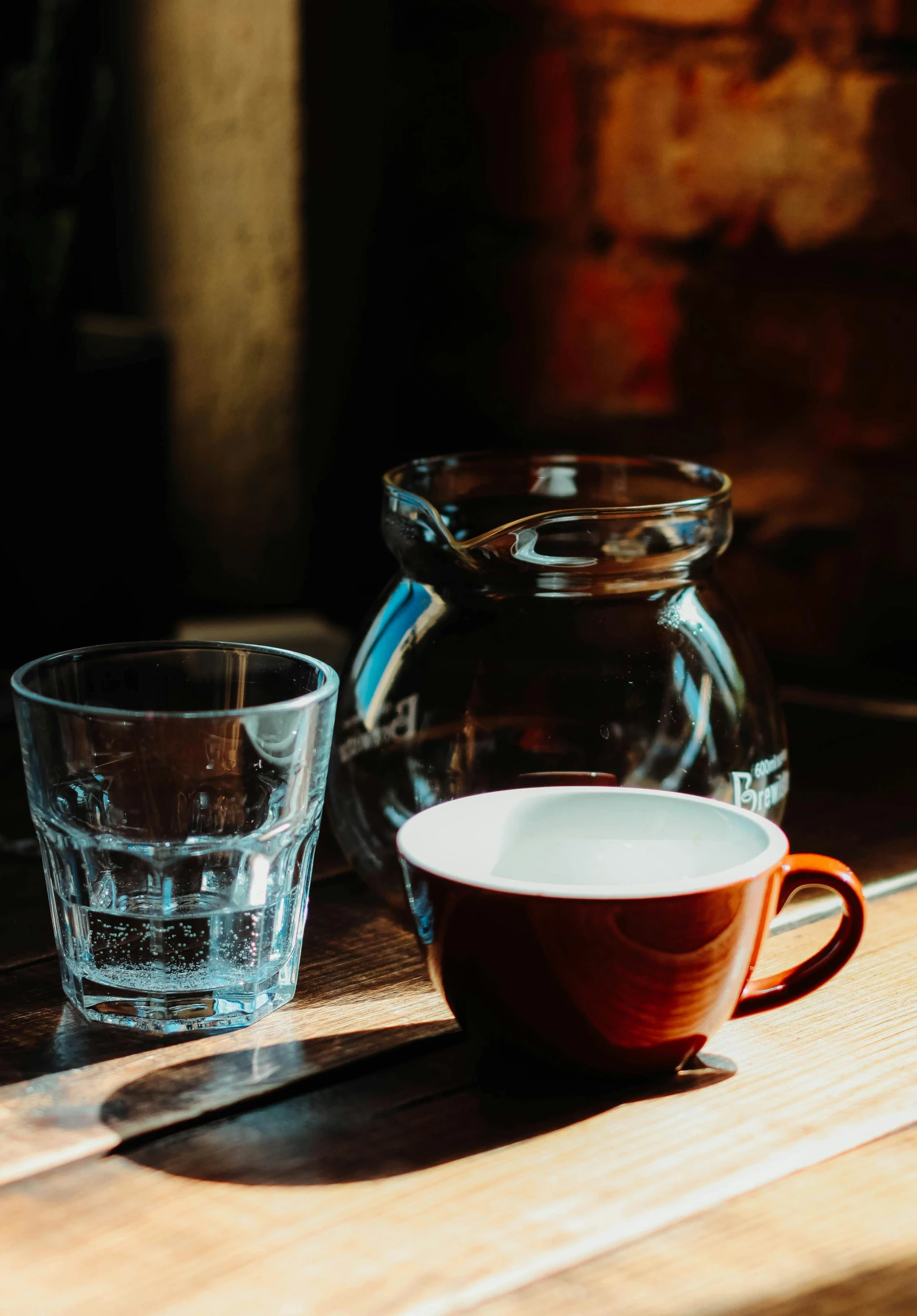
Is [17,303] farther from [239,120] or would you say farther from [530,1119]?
[530,1119]

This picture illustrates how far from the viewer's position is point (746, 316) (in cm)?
128

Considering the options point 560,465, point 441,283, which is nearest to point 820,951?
point 560,465

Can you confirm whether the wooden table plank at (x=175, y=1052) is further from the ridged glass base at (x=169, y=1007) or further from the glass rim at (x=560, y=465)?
the glass rim at (x=560, y=465)

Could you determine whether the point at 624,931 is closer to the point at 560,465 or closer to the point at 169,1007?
the point at 169,1007

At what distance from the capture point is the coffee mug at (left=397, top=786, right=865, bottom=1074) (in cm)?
46

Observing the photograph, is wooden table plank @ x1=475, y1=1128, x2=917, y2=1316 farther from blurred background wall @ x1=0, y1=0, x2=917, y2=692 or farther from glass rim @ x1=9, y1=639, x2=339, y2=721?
blurred background wall @ x1=0, y1=0, x2=917, y2=692

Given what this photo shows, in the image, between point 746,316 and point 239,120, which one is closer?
point 746,316

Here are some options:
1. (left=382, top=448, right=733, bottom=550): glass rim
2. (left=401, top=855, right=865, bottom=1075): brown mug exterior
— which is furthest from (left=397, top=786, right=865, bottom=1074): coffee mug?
(left=382, top=448, right=733, bottom=550): glass rim

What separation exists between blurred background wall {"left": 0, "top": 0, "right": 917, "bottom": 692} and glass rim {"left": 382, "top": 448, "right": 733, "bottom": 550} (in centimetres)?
45

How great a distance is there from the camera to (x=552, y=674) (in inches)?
24.4

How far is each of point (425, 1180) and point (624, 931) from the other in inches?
3.6

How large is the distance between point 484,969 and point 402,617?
22cm

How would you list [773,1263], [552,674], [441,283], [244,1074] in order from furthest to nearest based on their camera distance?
1. [441,283]
2. [552,674]
3. [244,1074]
4. [773,1263]

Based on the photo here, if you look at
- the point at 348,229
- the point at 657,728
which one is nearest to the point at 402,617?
the point at 657,728
